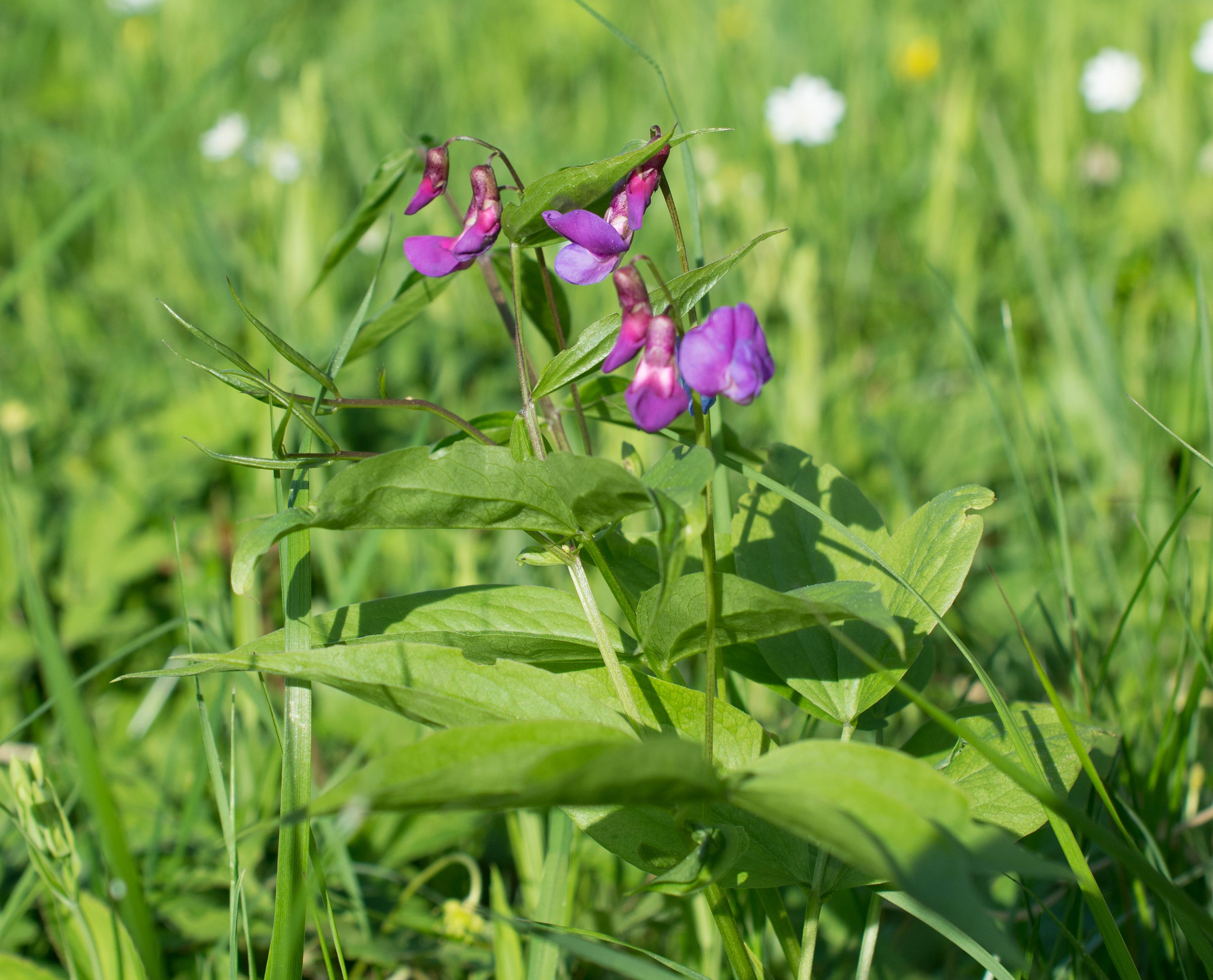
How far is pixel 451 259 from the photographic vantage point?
827mm

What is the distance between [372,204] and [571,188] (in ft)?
1.16

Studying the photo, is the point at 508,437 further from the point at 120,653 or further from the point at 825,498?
the point at 120,653

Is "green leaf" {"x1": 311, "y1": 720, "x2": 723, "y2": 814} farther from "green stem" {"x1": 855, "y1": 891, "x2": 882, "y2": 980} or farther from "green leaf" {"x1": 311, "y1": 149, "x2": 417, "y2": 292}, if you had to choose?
"green leaf" {"x1": 311, "y1": 149, "x2": 417, "y2": 292}

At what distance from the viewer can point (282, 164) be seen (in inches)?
109

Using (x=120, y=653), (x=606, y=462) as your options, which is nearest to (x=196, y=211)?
(x=120, y=653)

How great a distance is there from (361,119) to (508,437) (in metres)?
2.09

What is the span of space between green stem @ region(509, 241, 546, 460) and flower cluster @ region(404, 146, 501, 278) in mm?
25

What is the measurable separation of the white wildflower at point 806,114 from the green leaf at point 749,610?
236 centimetres

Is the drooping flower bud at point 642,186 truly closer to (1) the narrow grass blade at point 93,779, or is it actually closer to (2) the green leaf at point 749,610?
(2) the green leaf at point 749,610

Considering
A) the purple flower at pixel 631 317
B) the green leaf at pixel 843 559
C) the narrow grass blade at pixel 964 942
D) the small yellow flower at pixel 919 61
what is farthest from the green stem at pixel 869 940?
the small yellow flower at pixel 919 61

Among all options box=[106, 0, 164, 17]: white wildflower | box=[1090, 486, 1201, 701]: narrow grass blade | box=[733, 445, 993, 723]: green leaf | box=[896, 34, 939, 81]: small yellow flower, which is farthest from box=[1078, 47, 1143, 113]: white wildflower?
box=[106, 0, 164, 17]: white wildflower

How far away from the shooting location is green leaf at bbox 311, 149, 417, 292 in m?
1.01

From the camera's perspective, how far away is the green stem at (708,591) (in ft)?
2.24

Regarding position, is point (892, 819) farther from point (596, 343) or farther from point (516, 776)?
point (596, 343)
